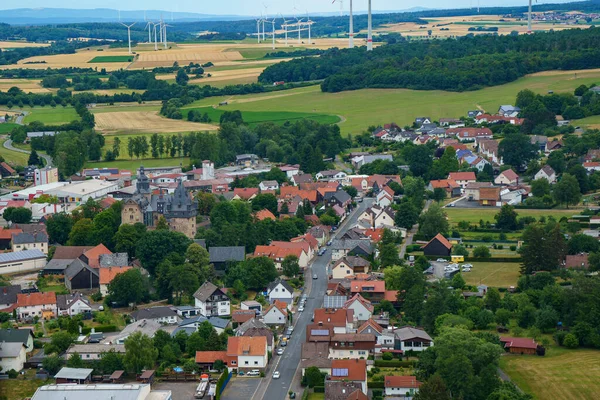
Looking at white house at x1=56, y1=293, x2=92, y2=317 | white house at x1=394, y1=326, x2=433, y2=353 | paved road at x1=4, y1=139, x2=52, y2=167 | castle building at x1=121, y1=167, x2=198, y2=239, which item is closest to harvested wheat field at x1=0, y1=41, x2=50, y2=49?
paved road at x1=4, y1=139, x2=52, y2=167

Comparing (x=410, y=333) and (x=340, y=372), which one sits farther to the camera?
(x=410, y=333)

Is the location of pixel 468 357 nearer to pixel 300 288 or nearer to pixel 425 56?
pixel 300 288

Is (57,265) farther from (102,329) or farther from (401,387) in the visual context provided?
(401,387)

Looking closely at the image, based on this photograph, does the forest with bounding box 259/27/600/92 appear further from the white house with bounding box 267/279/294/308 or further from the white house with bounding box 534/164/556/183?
the white house with bounding box 267/279/294/308

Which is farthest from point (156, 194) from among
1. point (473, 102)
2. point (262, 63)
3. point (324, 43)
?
point (324, 43)

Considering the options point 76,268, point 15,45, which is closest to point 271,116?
point 76,268

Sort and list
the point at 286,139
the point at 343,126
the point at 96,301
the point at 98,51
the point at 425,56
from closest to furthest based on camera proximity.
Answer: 1. the point at 96,301
2. the point at 286,139
3. the point at 343,126
4. the point at 425,56
5. the point at 98,51

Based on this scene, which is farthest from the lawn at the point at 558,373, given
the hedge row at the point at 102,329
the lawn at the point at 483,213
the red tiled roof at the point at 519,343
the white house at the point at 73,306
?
the lawn at the point at 483,213
